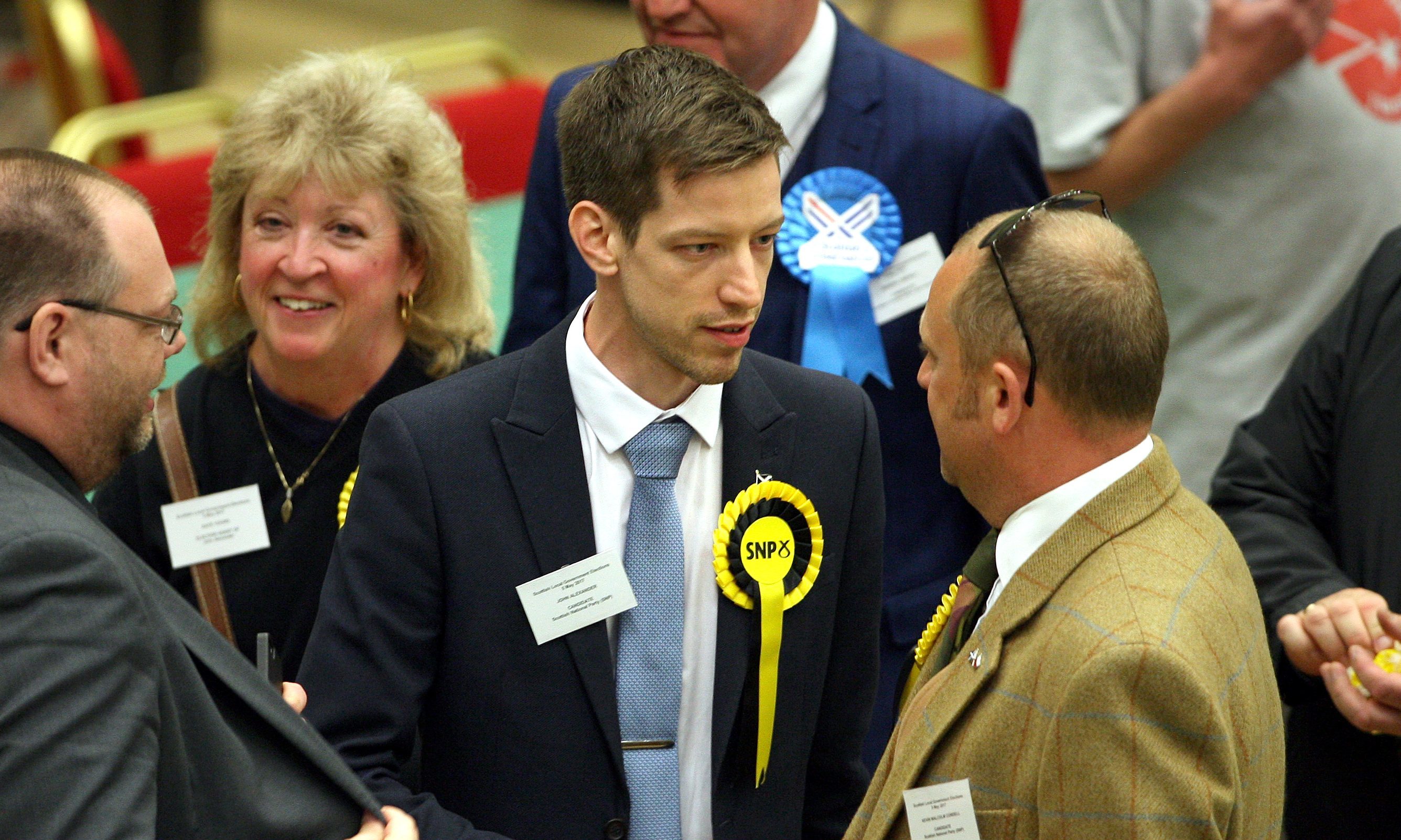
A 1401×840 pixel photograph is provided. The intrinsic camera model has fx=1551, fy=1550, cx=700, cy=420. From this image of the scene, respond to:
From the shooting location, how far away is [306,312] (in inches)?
111

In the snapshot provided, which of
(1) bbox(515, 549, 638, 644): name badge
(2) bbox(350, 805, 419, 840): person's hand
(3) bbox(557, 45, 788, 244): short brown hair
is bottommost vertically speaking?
(2) bbox(350, 805, 419, 840): person's hand

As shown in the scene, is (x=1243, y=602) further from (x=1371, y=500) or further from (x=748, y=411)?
(x=1371, y=500)

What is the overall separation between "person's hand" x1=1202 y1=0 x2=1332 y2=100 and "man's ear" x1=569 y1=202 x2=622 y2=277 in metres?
1.76

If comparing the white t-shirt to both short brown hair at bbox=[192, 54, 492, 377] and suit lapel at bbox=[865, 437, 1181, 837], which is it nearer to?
short brown hair at bbox=[192, 54, 492, 377]

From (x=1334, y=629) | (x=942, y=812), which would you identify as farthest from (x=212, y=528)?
(x=1334, y=629)

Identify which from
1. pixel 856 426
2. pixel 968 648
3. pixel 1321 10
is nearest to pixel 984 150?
pixel 856 426

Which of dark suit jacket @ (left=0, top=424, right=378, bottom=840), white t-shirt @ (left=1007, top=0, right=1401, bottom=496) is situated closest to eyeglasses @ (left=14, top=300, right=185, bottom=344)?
dark suit jacket @ (left=0, top=424, right=378, bottom=840)

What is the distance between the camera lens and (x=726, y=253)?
211 centimetres

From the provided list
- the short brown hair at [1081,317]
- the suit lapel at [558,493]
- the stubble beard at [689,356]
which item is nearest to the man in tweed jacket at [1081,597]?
the short brown hair at [1081,317]

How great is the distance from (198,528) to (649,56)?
49.2 inches

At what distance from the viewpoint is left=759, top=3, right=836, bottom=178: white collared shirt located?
296cm

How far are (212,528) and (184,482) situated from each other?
0.10m

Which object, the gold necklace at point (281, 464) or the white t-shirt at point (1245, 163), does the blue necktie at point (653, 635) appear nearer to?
the gold necklace at point (281, 464)

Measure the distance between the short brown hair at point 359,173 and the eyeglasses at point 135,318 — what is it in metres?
0.82
